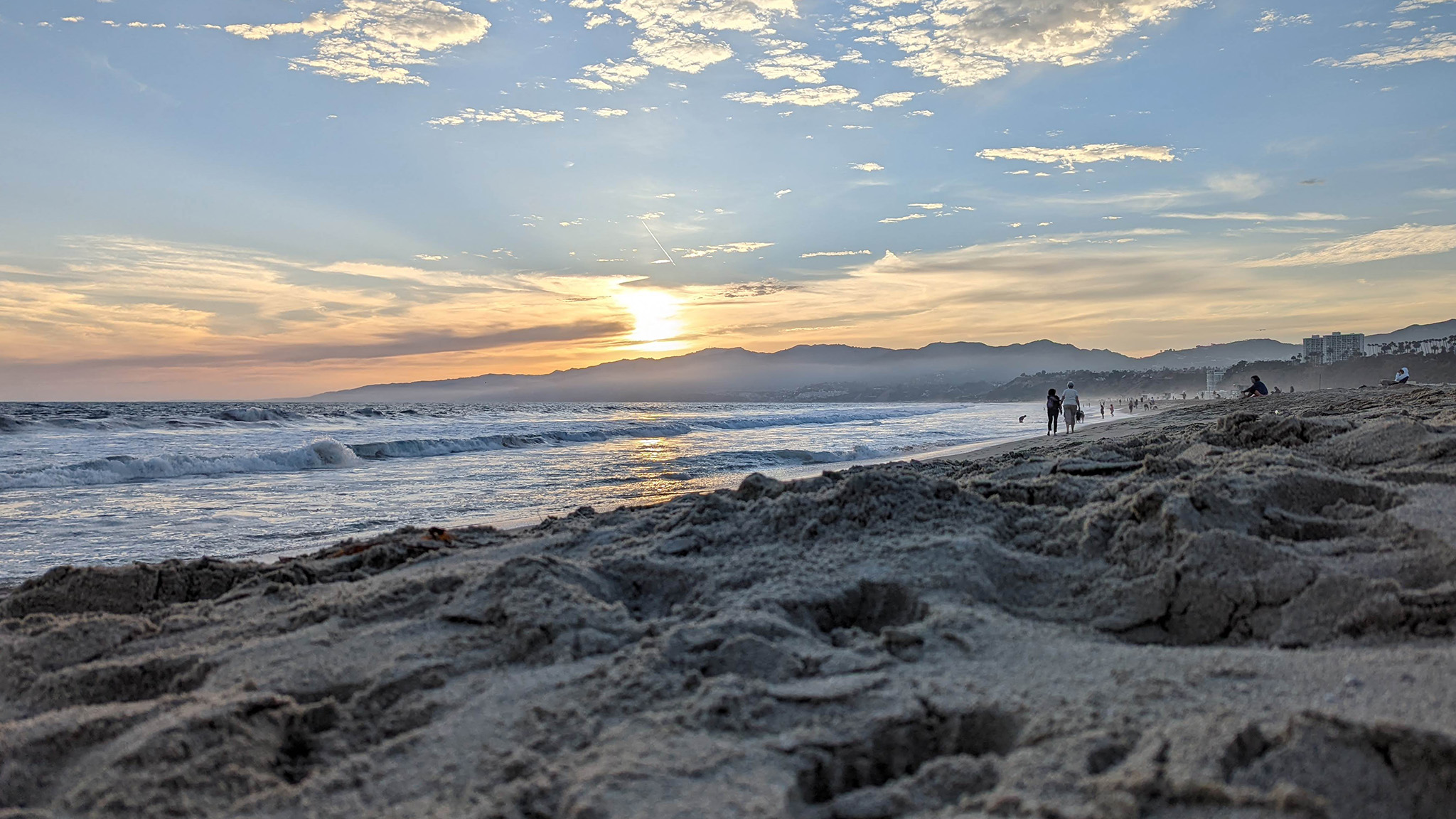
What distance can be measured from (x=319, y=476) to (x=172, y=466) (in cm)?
295

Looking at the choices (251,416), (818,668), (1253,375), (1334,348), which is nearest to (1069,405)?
(818,668)

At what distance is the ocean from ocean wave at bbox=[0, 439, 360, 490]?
0.03 m

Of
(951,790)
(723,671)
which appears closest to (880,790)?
(951,790)

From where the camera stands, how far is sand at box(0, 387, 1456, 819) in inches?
60.6

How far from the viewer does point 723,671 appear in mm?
2143

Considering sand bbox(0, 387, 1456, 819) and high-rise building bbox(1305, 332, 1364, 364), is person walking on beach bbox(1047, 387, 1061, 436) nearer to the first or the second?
sand bbox(0, 387, 1456, 819)

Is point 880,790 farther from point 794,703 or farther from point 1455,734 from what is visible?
point 1455,734

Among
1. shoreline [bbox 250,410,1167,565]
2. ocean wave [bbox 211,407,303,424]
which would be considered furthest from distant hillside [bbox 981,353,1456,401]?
ocean wave [bbox 211,407,303,424]

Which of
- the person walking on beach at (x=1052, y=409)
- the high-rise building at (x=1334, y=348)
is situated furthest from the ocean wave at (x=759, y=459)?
the high-rise building at (x=1334, y=348)

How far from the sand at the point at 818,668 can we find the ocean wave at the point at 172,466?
983 cm

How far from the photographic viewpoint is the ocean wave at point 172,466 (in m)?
11.1

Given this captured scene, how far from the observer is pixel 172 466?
12758mm

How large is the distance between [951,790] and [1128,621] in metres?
1.25

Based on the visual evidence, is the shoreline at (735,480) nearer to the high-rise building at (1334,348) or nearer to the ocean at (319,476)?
the ocean at (319,476)
